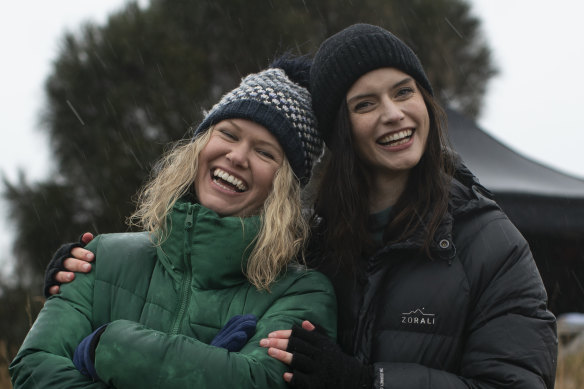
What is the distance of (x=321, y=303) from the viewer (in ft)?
7.57

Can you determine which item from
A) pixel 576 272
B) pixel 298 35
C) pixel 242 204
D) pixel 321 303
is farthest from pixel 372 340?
pixel 298 35

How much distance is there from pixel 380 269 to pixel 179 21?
27.5ft

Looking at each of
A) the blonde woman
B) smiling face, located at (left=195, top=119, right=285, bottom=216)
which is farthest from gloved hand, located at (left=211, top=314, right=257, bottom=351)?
smiling face, located at (left=195, top=119, right=285, bottom=216)

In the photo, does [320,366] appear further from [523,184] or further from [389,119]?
[523,184]

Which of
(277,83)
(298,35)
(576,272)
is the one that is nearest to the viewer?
(277,83)

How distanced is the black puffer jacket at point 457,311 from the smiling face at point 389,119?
26cm

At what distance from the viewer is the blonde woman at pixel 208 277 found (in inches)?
78.7

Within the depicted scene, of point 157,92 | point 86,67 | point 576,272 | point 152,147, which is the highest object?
point 86,67

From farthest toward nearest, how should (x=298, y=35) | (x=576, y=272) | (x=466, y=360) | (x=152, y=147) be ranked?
(x=298, y=35) < (x=152, y=147) < (x=576, y=272) < (x=466, y=360)

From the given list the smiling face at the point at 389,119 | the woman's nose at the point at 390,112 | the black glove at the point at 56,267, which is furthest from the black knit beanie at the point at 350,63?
the black glove at the point at 56,267

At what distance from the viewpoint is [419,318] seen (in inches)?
88.9

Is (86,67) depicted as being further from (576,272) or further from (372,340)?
(372,340)

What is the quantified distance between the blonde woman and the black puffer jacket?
0.17m

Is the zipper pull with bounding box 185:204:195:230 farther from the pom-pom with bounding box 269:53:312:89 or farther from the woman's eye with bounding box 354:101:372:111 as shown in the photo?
the pom-pom with bounding box 269:53:312:89
